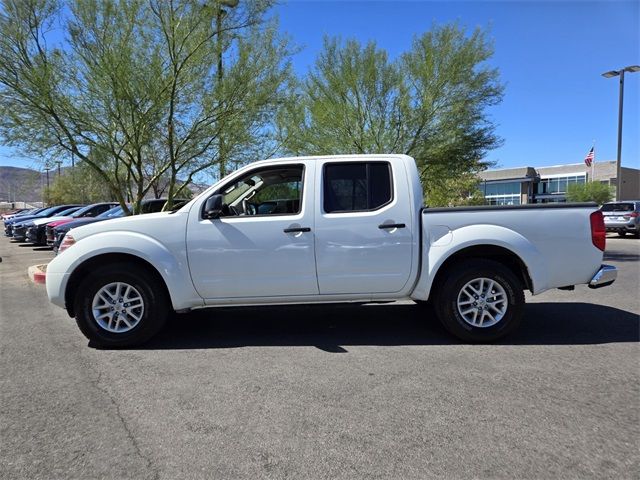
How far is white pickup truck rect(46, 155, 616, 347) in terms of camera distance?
16.8ft

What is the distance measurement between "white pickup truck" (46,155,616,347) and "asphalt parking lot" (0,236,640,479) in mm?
477

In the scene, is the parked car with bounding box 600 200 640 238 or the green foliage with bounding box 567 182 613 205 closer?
the parked car with bounding box 600 200 640 238

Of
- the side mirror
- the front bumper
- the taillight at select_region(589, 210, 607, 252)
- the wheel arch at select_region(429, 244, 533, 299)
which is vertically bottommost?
the front bumper

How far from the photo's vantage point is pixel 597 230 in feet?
16.9

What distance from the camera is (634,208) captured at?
2147cm

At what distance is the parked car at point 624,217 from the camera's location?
69.4 feet

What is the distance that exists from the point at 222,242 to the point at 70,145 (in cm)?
739

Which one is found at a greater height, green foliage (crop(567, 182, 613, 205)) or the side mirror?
the side mirror

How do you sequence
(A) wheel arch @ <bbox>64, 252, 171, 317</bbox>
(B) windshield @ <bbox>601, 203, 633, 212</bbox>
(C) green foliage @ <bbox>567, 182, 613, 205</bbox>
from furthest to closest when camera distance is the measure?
1. (C) green foliage @ <bbox>567, 182, 613, 205</bbox>
2. (B) windshield @ <bbox>601, 203, 633, 212</bbox>
3. (A) wheel arch @ <bbox>64, 252, 171, 317</bbox>

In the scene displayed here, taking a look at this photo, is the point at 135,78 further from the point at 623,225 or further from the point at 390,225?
the point at 623,225

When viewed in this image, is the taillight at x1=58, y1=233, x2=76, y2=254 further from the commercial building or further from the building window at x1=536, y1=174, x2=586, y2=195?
the building window at x1=536, y1=174, x2=586, y2=195

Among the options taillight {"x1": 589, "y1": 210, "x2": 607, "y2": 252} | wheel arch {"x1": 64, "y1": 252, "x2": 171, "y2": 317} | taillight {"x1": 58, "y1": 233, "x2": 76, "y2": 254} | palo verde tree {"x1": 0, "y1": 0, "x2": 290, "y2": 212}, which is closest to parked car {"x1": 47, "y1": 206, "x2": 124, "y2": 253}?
palo verde tree {"x1": 0, "y1": 0, "x2": 290, "y2": 212}

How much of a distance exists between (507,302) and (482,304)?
0.26m

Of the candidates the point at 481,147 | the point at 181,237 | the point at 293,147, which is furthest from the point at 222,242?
the point at 481,147
